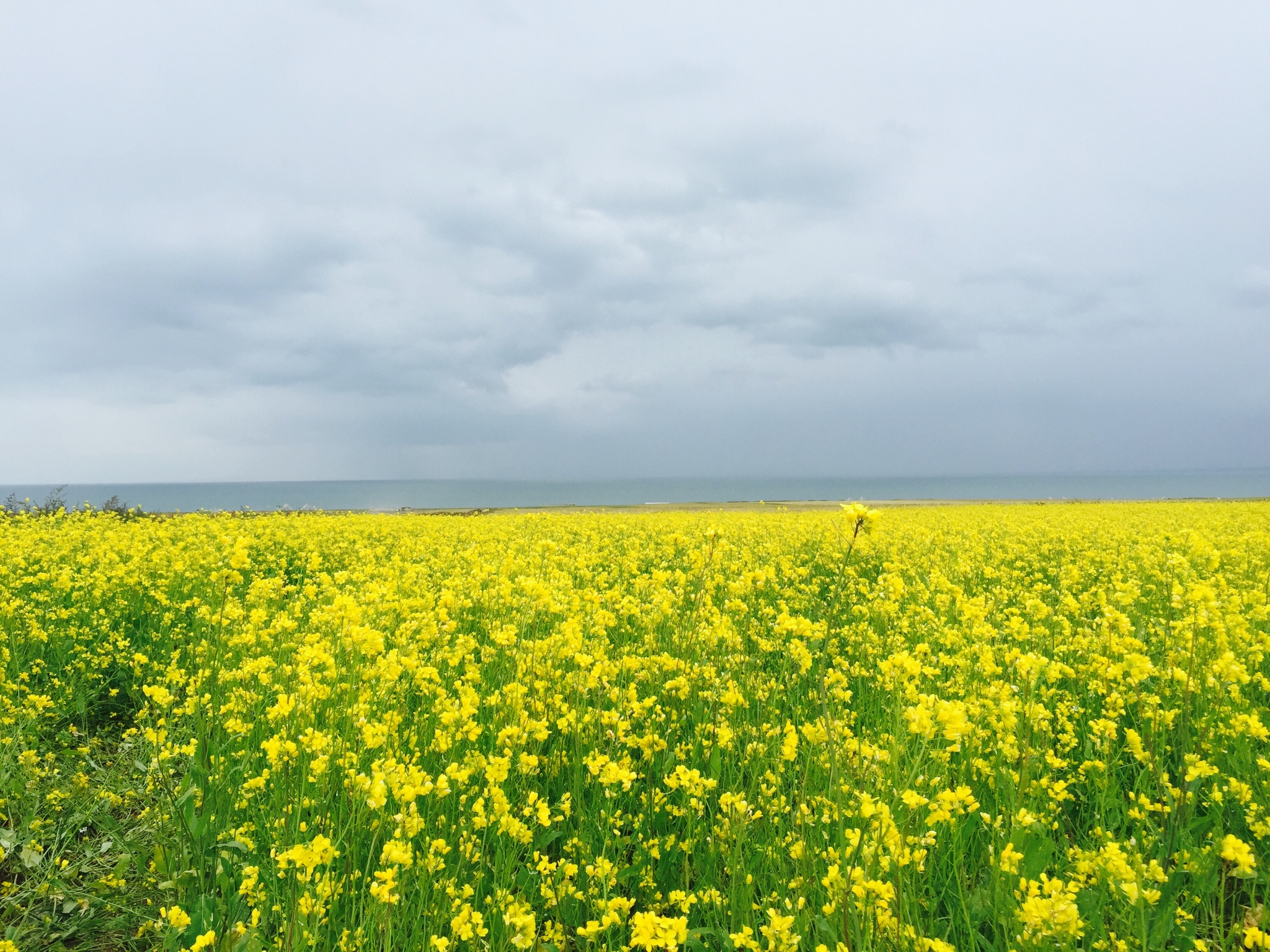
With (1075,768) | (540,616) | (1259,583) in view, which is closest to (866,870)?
(1075,768)

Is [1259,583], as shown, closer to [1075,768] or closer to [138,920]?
[1075,768]

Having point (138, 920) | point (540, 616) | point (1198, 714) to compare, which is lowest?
point (138, 920)

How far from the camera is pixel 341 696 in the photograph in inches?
146

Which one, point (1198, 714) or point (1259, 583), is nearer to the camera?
point (1198, 714)

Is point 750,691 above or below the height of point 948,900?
above

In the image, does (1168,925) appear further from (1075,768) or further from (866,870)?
(1075,768)

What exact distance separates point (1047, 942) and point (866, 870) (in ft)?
1.69

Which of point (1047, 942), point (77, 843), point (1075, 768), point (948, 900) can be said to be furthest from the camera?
point (1075, 768)

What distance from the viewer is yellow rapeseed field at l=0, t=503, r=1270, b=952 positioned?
2.14m

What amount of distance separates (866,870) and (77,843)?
384 centimetres

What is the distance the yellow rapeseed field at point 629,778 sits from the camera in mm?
2143

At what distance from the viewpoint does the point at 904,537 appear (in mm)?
11359

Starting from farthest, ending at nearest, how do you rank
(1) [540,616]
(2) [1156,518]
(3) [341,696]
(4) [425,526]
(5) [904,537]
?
(2) [1156,518] → (4) [425,526] → (5) [904,537] → (1) [540,616] → (3) [341,696]

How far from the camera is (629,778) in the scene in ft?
8.20
